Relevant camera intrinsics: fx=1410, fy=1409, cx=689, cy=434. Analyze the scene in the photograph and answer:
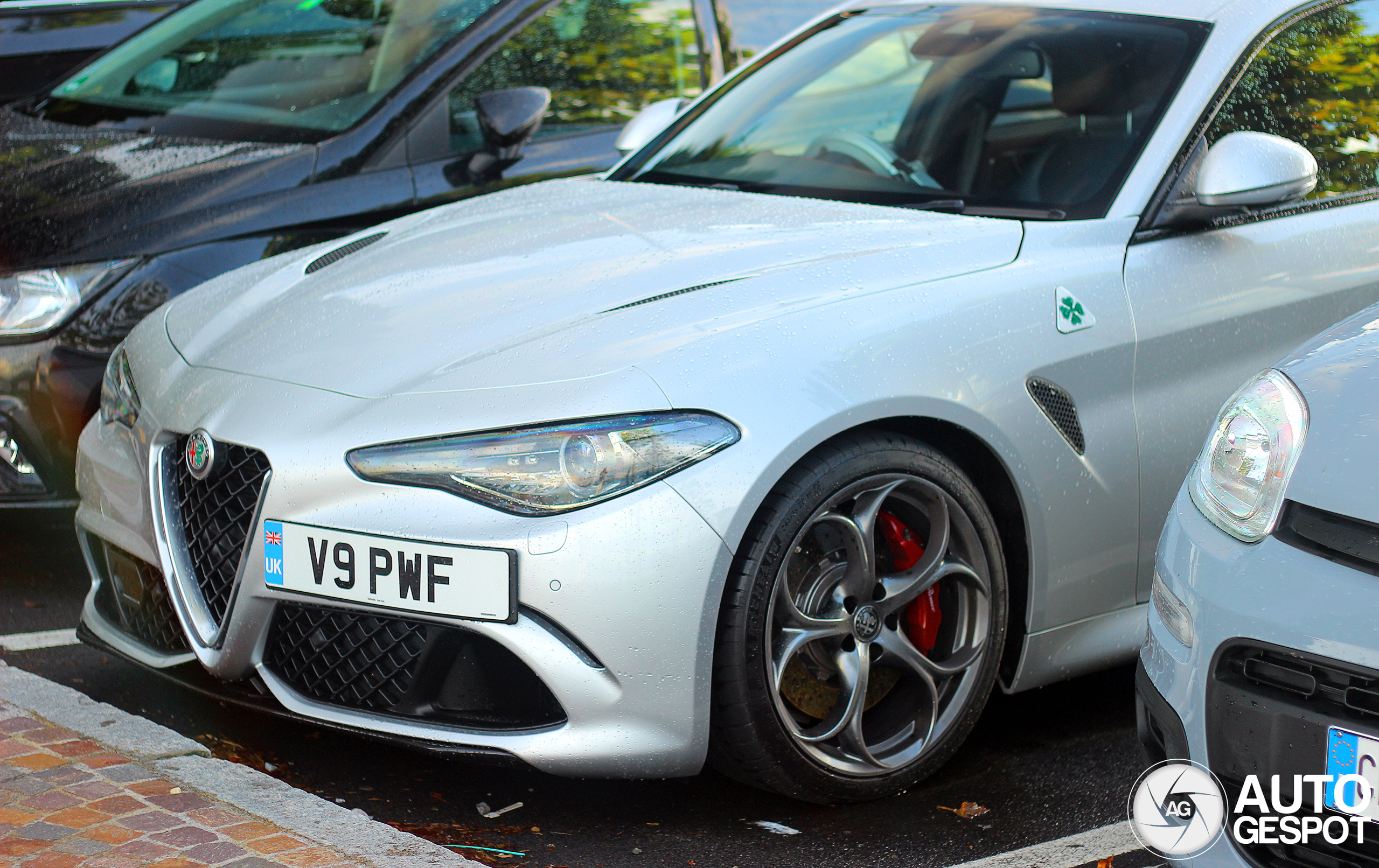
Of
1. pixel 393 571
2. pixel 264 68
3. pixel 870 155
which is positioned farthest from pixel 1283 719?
pixel 264 68

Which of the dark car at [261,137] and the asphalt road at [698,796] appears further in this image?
the dark car at [261,137]

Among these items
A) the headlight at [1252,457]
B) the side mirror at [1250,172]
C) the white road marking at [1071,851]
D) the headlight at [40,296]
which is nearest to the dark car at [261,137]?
the headlight at [40,296]

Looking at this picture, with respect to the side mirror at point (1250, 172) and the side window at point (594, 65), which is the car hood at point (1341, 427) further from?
the side window at point (594, 65)

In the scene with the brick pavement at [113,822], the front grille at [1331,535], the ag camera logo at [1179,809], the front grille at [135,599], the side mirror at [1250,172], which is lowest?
the brick pavement at [113,822]

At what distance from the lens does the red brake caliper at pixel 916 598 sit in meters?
2.84

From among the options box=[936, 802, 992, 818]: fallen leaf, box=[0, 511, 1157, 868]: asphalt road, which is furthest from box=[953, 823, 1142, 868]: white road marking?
box=[936, 802, 992, 818]: fallen leaf

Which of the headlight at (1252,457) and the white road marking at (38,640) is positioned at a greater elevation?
the headlight at (1252,457)

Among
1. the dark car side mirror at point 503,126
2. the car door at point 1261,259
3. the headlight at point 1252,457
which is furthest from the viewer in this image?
the dark car side mirror at point 503,126

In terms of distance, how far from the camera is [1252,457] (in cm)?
217

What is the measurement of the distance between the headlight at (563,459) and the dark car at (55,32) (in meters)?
5.68

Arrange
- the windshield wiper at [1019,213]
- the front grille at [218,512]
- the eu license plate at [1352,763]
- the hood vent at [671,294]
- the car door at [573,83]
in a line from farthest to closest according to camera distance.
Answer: the car door at [573,83] < the windshield wiper at [1019,213] < the hood vent at [671,294] < the front grille at [218,512] < the eu license plate at [1352,763]

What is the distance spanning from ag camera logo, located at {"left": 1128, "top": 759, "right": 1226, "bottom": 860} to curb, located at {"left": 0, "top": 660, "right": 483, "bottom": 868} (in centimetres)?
114

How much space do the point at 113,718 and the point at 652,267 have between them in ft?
4.92

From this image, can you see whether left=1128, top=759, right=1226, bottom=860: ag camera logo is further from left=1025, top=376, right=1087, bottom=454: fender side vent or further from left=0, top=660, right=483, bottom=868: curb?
left=0, top=660, right=483, bottom=868: curb
